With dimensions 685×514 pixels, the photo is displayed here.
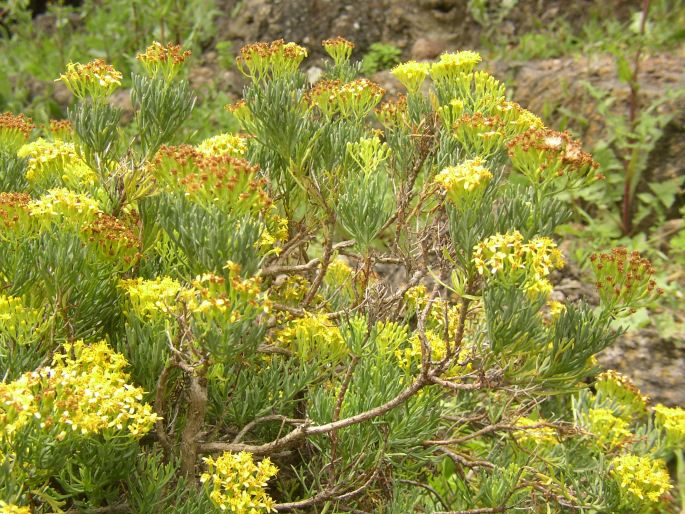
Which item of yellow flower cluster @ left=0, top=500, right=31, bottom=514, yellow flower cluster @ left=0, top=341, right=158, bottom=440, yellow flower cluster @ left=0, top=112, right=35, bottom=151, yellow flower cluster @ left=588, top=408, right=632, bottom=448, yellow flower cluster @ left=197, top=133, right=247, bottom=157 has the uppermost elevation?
yellow flower cluster @ left=197, top=133, right=247, bottom=157

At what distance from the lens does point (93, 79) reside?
6.90 ft

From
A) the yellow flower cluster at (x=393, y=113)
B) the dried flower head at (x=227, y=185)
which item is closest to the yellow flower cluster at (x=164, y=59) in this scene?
the dried flower head at (x=227, y=185)

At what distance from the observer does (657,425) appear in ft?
8.76

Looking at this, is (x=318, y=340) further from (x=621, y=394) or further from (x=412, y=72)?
(x=621, y=394)

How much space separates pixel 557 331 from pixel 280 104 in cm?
97

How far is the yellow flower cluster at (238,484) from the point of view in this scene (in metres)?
1.75

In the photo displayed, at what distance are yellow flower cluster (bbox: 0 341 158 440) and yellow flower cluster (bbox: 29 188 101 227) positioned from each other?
32 cm

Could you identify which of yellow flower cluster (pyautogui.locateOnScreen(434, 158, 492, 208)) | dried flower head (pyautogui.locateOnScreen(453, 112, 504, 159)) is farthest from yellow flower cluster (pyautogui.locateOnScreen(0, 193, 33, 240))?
dried flower head (pyautogui.locateOnScreen(453, 112, 504, 159))

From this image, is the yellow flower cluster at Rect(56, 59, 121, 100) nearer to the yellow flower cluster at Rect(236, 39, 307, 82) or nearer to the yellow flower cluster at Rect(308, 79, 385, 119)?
the yellow flower cluster at Rect(236, 39, 307, 82)

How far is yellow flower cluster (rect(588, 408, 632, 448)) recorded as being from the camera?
2494 millimetres

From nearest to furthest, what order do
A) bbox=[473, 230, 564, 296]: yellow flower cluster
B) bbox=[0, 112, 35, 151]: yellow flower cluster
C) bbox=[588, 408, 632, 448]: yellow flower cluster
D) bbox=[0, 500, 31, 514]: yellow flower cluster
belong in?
bbox=[0, 500, 31, 514]: yellow flower cluster → bbox=[473, 230, 564, 296]: yellow flower cluster → bbox=[0, 112, 35, 151]: yellow flower cluster → bbox=[588, 408, 632, 448]: yellow flower cluster

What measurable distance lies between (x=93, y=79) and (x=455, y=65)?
1.10 m

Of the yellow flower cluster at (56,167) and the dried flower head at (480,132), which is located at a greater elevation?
the dried flower head at (480,132)

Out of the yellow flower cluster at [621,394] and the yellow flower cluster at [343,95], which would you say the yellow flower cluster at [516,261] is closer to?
the yellow flower cluster at [343,95]
